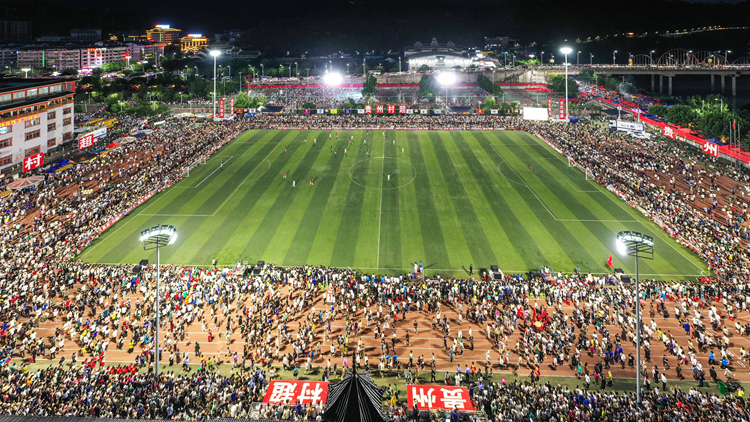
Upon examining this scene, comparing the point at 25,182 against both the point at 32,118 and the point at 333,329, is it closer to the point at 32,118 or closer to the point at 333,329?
the point at 32,118

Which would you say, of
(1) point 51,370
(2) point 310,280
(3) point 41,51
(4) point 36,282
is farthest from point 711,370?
(3) point 41,51

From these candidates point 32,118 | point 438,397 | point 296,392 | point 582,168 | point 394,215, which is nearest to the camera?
point 438,397

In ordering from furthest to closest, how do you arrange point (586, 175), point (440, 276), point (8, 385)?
point (586, 175) → point (440, 276) → point (8, 385)

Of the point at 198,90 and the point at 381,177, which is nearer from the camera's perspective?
the point at 381,177

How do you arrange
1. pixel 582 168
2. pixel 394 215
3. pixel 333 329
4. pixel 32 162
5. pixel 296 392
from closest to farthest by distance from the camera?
pixel 296 392 → pixel 333 329 → pixel 394 215 → pixel 32 162 → pixel 582 168

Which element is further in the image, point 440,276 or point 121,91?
point 121,91

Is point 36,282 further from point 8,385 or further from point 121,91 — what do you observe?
point 121,91

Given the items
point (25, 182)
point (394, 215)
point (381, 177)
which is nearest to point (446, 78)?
point (381, 177)

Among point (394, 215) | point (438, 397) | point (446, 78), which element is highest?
point (446, 78)
